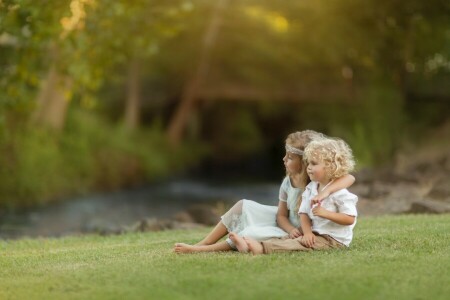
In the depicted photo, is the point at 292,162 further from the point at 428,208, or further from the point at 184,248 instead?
the point at 428,208

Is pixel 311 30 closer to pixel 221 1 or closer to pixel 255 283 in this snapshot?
pixel 221 1

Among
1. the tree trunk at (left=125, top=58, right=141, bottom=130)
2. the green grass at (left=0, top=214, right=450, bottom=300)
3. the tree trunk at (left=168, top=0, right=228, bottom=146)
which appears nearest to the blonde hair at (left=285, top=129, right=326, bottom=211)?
the green grass at (left=0, top=214, right=450, bottom=300)

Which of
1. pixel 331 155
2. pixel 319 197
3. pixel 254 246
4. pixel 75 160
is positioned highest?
pixel 331 155

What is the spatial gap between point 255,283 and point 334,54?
2547 centimetres

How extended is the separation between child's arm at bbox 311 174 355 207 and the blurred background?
6.19 metres

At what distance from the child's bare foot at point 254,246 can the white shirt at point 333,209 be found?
52 cm

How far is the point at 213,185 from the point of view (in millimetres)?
32000

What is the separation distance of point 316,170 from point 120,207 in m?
15.7

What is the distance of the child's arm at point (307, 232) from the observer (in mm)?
9336

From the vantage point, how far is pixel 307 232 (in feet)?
30.8

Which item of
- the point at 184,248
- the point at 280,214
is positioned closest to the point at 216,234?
the point at 184,248

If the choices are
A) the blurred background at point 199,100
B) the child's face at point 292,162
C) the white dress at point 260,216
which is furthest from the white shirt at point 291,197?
the blurred background at point 199,100

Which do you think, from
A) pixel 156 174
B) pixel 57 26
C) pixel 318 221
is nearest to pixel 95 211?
pixel 57 26

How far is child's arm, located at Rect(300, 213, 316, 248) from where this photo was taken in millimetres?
9336
